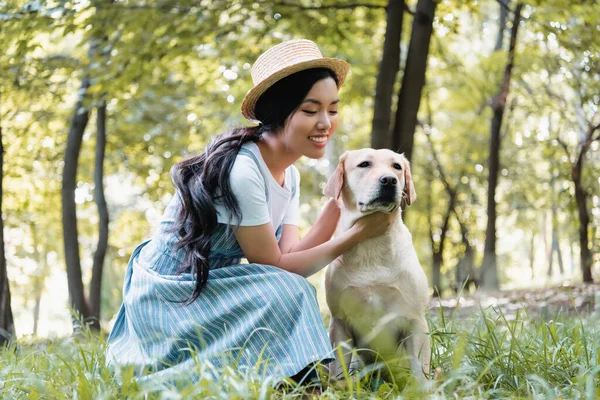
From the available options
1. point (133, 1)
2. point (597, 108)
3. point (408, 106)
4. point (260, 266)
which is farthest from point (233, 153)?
point (597, 108)

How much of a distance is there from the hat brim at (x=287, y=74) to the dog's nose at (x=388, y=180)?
675 mm

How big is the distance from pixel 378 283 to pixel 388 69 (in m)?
3.26

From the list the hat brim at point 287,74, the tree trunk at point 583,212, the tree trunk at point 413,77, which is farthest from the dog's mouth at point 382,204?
the tree trunk at point 583,212

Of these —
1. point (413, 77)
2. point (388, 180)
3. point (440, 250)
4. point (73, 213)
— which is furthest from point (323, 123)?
point (440, 250)

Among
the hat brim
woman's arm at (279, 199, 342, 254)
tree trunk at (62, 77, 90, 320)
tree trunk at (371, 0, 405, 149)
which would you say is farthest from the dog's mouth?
tree trunk at (62, 77, 90, 320)

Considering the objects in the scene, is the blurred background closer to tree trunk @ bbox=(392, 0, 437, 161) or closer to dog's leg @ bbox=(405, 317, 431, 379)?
tree trunk @ bbox=(392, 0, 437, 161)

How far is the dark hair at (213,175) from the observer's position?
118 inches

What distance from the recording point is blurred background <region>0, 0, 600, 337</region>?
5988mm

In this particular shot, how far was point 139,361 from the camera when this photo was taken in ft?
9.51

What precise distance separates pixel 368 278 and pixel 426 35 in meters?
3.51

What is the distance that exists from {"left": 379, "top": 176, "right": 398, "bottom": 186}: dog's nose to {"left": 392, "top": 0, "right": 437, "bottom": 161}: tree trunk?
9.32ft

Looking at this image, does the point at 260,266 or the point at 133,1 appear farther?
the point at 133,1

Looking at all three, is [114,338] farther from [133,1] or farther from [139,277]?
[133,1]

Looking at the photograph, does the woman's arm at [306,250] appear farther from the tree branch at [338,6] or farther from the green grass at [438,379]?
the tree branch at [338,6]
